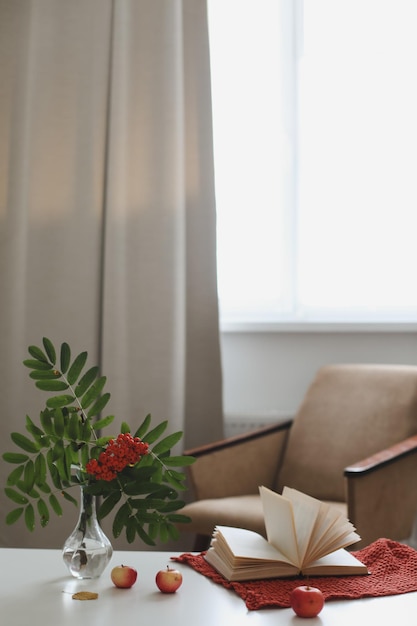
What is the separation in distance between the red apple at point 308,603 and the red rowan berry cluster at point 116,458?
367 millimetres

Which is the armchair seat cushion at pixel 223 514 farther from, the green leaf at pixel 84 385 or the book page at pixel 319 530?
the green leaf at pixel 84 385

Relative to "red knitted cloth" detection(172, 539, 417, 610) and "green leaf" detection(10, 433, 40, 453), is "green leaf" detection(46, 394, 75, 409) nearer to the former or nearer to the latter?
"green leaf" detection(10, 433, 40, 453)

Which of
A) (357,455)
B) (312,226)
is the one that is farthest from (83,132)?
(357,455)

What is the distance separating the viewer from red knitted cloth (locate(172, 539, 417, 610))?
1.43 m

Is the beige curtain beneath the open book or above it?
above

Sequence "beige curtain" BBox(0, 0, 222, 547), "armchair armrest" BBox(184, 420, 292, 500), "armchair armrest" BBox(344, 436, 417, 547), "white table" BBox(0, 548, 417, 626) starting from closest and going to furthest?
"white table" BBox(0, 548, 417, 626), "armchair armrest" BBox(344, 436, 417, 547), "armchair armrest" BBox(184, 420, 292, 500), "beige curtain" BBox(0, 0, 222, 547)

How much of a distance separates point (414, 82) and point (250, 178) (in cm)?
79

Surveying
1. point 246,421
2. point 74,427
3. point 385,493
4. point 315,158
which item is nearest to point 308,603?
point 74,427

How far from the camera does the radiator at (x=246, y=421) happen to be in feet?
10.9

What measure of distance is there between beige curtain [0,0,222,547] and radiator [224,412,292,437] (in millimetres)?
95

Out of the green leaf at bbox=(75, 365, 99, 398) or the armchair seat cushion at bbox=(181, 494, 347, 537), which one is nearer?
the green leaf at bbox=(75, 365, 99, 398)

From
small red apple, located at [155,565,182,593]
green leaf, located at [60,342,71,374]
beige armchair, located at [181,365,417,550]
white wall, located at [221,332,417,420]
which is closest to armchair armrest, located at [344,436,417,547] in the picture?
beige armchair, located at [181,365,417,550]

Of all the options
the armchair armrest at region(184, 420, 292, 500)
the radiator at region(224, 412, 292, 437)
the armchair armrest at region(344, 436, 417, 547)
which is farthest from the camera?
the radiator at region(224, 412, 292, 437)

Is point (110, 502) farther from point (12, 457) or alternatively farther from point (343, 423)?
point (343, 423)
